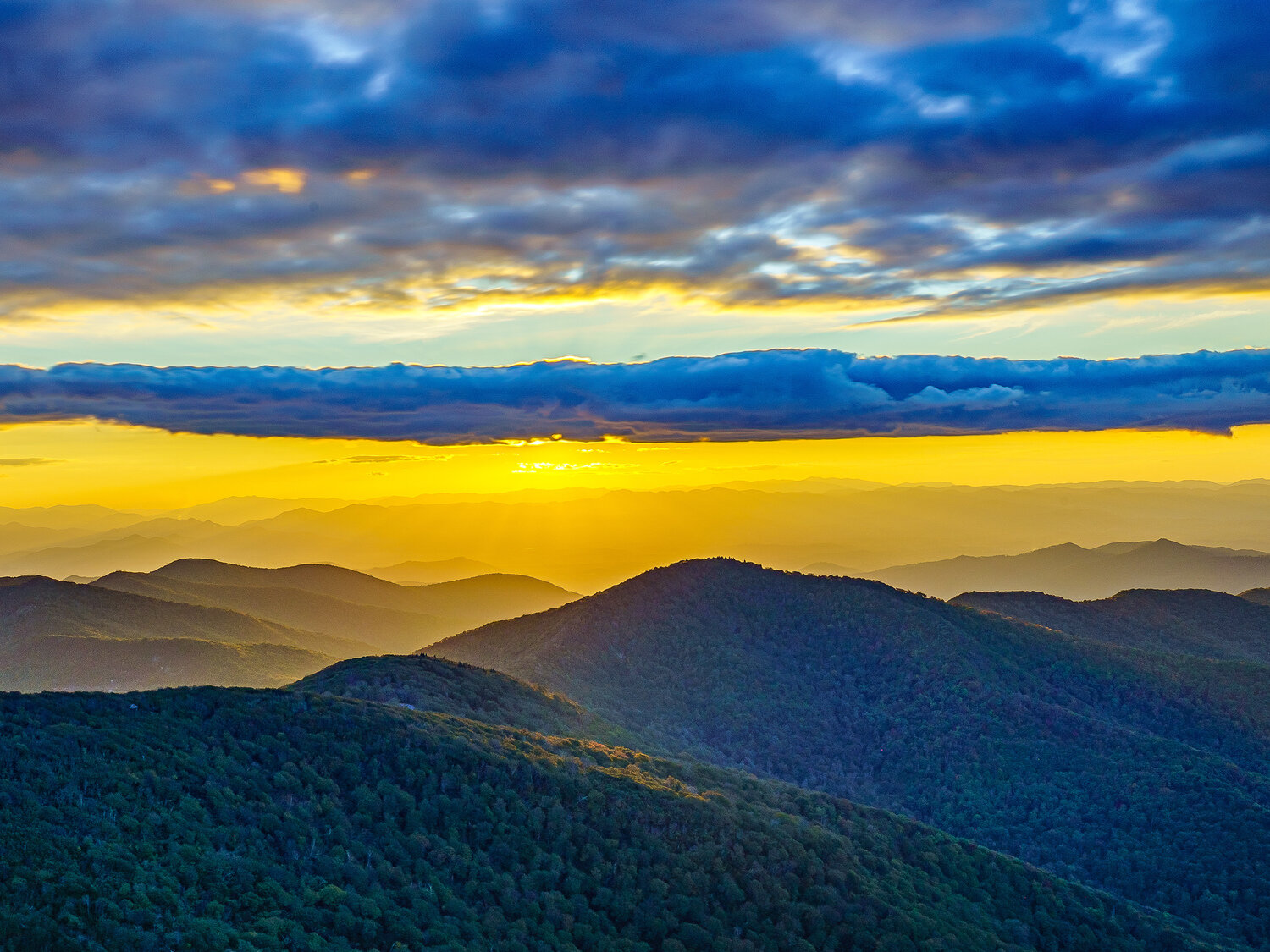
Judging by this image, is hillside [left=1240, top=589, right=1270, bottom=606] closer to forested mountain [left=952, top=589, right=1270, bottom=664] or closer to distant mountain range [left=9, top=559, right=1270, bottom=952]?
forested mountain [left=952, top=589, right=1270, bottom=664]

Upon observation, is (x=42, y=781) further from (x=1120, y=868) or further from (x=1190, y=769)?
(x=1190, y=769)

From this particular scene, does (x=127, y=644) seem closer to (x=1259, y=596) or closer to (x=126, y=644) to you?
(x=126, y=644)

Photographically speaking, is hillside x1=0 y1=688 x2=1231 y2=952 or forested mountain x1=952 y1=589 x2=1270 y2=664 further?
forested mountain x1=952 y1=589 x2=1270 y2=664

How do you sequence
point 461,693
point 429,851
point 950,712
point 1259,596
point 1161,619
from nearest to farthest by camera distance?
1. point 429,851
2. point 461,693
3. point 950,712
4. point 1161,619
5. point 1259,596

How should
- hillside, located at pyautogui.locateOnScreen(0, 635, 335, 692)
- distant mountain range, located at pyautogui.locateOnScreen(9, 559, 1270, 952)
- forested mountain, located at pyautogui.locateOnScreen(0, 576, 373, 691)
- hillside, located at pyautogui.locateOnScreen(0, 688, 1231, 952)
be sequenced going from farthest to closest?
forested mountain, located at pyautogui.locateOnScreen(0, 576, 373, 691) → hillside, located at pyautogui.locateOnScreen(0, 635, 335, 692) → distant mountain range, located at pyautogui.locateOnScreen(9, 559, 1270, 952) → hillside, located at pyautogui.locateOnScreen(0, 688, 1231, 952)

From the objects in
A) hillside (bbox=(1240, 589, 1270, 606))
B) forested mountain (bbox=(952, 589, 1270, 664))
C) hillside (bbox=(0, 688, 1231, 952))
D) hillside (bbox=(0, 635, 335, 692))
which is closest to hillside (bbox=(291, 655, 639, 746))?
hillside (bbox=(0, 688, 1231, 952))

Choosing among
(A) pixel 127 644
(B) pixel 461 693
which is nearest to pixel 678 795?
(B) pixel 461 693

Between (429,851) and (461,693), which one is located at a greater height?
(461,693)
